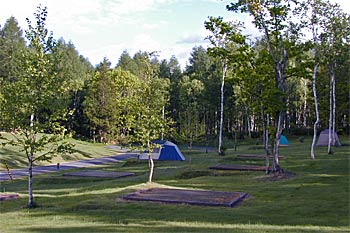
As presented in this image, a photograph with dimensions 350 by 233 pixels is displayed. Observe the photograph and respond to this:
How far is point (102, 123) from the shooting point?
63844mm

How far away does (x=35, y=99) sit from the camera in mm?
15648

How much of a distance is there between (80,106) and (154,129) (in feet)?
175

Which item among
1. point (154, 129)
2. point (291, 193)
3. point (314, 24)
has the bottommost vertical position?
point (291, 193)

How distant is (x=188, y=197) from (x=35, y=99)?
632 centimetres

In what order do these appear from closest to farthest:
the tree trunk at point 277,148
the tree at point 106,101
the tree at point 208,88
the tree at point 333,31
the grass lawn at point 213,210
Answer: the grass lawn at point 213,210, the tree trunk at point 277,148, the tree at point 333,31, the tree at point 106,101, the tree at point 208,88

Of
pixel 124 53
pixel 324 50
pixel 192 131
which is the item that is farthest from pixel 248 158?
pixel 124 53

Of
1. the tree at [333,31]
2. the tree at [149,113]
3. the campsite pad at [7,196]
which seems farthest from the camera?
the tree at [333,31]

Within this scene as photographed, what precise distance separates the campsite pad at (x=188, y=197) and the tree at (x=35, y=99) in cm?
324

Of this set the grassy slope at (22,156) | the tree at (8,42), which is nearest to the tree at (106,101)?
the tree at (8,42)

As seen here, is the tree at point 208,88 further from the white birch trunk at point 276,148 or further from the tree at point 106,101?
the white birch trunk at point 276,148

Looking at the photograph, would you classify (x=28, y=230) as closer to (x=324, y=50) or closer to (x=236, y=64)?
(x=236, y=64)

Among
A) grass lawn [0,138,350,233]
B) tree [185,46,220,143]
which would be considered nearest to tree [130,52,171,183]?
grass lawn [0,138,350,233]

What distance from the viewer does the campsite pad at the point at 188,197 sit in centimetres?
1465

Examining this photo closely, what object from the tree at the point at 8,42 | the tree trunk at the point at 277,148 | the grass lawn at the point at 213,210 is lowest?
the grass lawn at the point at 213,210
